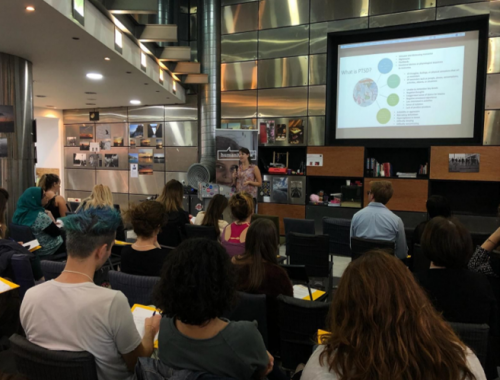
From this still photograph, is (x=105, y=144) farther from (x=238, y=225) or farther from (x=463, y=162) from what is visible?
(x=463, y=162)

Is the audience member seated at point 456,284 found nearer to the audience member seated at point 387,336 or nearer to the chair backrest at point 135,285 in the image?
the audience member seated at point 387,336

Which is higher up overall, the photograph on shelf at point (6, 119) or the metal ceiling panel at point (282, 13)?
the metal ceiling panel at point (282, 13)

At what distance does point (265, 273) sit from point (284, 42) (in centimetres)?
603

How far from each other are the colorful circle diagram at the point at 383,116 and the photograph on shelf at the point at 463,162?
120 centimetres

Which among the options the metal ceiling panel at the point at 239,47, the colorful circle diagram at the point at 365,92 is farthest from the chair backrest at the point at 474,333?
the metal ceiling panel at the point at 239,47

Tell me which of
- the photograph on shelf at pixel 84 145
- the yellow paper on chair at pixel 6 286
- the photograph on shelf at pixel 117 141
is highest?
the photograph on shelf at pixel 117 141

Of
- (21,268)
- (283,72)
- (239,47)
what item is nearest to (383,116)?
(283,72)

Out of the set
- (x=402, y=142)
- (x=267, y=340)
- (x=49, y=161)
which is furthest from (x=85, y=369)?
(x=49, y=161)

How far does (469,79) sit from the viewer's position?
5.81 m

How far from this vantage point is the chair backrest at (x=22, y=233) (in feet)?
11.8

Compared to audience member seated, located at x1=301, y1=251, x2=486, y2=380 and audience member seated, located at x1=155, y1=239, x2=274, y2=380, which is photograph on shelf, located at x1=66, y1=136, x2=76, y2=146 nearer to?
audience member seated, located at x1=155, y1=239, x2=274, y2=380

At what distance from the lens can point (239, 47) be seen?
7488mm

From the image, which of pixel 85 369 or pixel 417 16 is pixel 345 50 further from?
pixel 85 369

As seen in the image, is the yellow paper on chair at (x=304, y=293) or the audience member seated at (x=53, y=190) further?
the audience member seated at (x=53, y=190)
